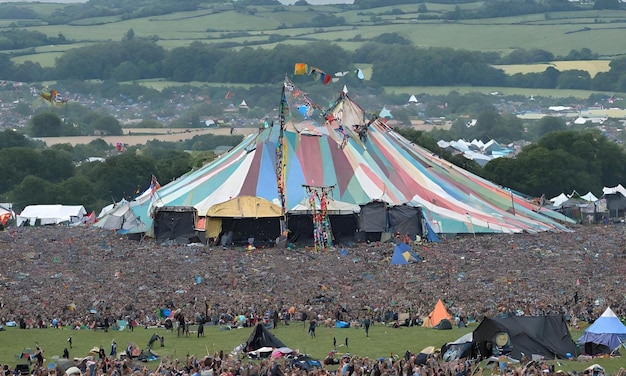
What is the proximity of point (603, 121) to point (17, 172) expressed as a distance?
78.1 metres

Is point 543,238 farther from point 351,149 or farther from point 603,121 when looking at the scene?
point 603,121

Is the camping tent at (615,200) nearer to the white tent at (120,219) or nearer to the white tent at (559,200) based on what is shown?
the white tent at (559,200)

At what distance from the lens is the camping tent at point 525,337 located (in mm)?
35188

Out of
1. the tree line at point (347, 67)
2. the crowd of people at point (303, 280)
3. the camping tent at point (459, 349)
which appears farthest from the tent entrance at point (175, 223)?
the tree line at point (347, 67)

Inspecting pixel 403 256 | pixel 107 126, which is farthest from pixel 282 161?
pixel 107 126

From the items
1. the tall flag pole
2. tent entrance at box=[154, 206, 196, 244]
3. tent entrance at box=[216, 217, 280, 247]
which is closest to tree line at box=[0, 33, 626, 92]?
the tall flag pole

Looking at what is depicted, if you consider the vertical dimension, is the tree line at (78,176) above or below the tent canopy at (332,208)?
above

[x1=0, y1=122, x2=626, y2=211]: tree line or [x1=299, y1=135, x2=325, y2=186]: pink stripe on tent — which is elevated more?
[x1=0, y1=122, x2=626, y2=211]: tree line

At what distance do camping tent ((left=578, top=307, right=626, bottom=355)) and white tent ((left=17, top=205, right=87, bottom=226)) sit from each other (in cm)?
4153

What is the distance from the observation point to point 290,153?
6209cm

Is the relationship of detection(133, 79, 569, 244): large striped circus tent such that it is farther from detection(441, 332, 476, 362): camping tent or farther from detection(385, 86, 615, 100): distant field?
detection(385, 86, 615, 100): distant field

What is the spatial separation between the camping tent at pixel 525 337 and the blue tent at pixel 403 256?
1493 cm

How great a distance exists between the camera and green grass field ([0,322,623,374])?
36719 mm

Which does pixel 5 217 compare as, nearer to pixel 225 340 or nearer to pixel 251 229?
pixel 251 229
